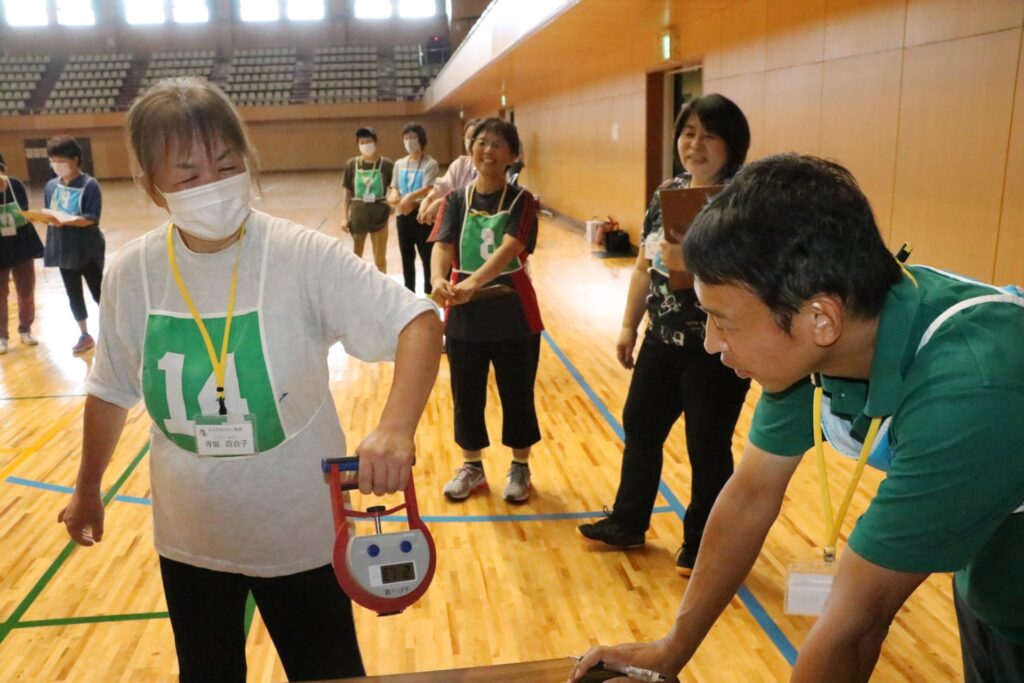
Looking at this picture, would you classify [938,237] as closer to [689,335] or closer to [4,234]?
[689,335]

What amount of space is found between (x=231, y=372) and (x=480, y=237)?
2247mm

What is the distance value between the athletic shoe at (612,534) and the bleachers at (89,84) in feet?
88.3

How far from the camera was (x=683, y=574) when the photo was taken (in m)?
3.00

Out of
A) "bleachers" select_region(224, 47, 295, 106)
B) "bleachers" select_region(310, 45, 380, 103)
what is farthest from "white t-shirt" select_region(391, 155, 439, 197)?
"bleachers" select_region(224, 47, 295, 106)

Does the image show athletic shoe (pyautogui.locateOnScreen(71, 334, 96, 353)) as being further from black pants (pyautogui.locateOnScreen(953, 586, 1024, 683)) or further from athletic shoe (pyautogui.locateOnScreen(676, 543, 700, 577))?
black pants (pyautogui.locateOnScreen(953, 586, 1024, 683))

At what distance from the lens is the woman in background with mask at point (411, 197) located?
6.71 m

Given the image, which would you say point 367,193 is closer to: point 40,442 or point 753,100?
point 753,100

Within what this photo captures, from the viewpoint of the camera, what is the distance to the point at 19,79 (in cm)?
2656

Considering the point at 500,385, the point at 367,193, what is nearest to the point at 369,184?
the point at 367,193

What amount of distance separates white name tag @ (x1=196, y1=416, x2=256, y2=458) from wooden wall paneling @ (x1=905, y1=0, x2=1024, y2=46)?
4.16 meters

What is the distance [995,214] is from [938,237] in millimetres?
497

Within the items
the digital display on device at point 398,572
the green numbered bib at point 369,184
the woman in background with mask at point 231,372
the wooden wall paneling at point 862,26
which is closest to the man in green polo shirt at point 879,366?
the digital display on device at point 398,572

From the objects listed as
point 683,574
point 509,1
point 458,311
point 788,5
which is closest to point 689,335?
→ point 683,574

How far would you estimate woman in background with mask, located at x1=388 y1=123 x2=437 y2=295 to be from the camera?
671 cm
